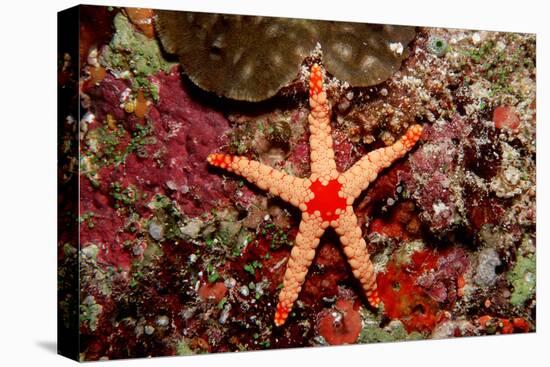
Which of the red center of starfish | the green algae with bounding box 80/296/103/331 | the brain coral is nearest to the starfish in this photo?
the red center of starfish

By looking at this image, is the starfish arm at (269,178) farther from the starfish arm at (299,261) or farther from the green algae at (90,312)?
the green algae at (90,312)

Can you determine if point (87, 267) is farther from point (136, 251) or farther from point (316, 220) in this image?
point (316, 220)

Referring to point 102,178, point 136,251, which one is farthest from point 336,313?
point 102,178

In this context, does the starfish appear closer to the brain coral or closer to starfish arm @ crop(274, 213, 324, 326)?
starfish arm @ crop(274, 213, 324, 326)

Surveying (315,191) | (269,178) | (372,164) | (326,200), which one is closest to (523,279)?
(372,164)

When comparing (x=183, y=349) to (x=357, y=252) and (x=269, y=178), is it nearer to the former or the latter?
(x=269, y=178)

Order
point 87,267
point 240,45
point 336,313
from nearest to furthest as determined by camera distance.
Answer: point 87,267 → point 240,45 → point 336,313

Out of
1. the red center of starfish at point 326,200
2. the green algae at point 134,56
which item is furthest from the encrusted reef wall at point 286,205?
the red center of starfish at point 326,200
